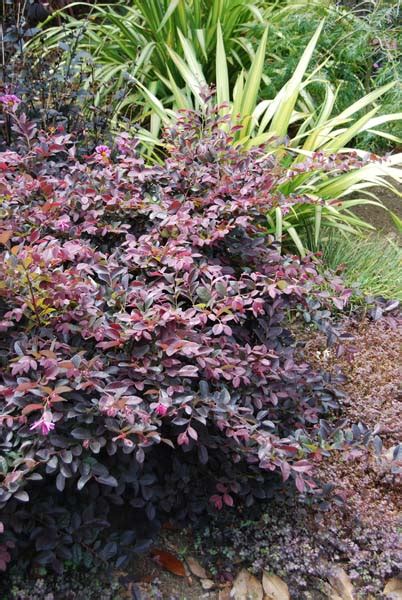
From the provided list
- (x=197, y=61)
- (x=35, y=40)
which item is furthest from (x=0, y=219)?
(x=35, y=40)

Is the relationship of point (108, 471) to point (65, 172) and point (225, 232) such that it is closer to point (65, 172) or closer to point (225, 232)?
point (225, 232)

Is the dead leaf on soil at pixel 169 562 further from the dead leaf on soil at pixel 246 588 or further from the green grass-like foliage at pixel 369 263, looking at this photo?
the green grass-like foliage at pixel 369 263

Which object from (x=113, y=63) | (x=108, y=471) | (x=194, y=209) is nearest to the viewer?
(x=108, y=471)

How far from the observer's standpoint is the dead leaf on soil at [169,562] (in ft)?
6.47

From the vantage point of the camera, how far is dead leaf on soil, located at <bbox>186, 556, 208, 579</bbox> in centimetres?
199

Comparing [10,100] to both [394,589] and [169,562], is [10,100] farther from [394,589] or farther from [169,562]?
[394,589]

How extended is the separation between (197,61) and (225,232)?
2.33 m

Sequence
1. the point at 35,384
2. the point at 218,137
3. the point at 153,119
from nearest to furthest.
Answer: the point at 35,384, the point at 218,137, the point at 153,119

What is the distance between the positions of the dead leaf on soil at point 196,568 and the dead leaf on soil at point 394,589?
52 cm

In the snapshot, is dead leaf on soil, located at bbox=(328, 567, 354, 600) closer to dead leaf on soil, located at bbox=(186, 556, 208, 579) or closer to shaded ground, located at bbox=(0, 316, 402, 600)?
shaded ground, located at bbox=(0, 316, 402, 600)

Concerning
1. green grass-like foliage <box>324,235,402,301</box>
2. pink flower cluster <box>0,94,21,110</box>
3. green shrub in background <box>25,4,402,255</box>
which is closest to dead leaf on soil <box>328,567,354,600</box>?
green shrub in background <box>25,4,402,255</box>

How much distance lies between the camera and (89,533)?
5.86 ft

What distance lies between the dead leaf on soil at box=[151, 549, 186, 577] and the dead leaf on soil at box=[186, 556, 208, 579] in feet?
0.08

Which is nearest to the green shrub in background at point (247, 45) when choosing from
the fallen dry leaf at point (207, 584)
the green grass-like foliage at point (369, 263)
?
the green grass-like foliage at point (369, 263)
